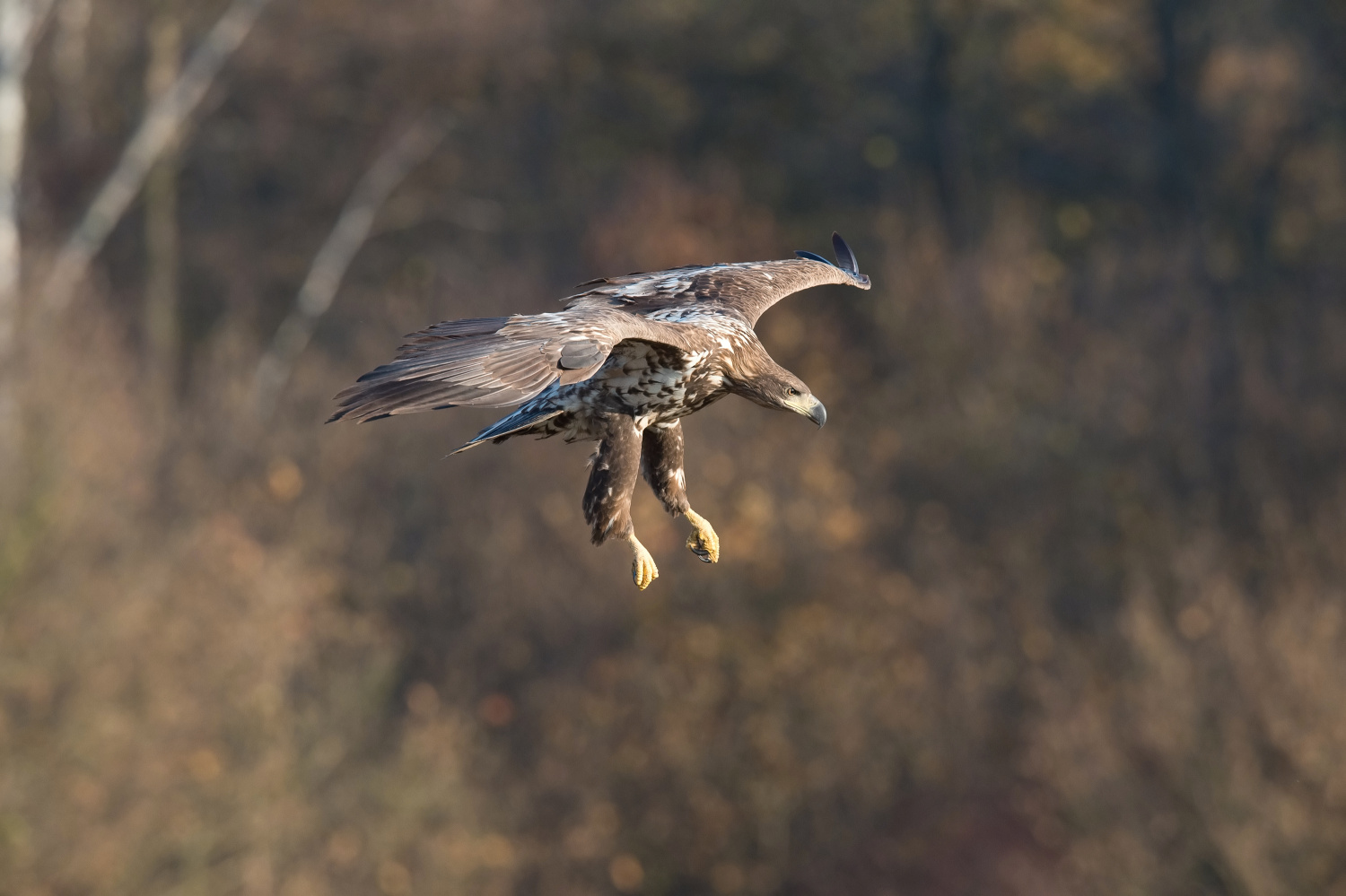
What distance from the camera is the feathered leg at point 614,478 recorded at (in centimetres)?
564

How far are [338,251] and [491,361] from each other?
83.6 feet

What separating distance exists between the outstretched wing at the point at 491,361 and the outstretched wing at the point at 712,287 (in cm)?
65

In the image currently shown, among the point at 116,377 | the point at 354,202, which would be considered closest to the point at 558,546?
the point at 116,377

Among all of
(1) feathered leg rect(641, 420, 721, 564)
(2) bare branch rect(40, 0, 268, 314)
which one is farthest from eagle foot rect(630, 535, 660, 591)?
(2) bare branch rect(40, 0, 268, 314)

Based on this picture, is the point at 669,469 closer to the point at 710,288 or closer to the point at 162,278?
the point at 710,288

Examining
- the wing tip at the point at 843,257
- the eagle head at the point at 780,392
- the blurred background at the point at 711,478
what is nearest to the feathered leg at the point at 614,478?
the eagle head at the point at 780,392

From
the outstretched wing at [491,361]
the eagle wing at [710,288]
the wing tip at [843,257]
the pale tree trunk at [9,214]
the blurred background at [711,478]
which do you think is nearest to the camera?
the outstretched wing at [491,361]

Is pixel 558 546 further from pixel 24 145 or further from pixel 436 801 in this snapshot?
pixel 24 145

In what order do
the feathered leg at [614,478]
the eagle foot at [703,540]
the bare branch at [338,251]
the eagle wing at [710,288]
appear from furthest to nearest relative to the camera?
the bare branch at [338,251], the eagle wing at [710,288], the eagle foot at [703,540], the feathered leg at [614,478]

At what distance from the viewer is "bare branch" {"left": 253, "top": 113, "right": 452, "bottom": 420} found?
92.8 feet

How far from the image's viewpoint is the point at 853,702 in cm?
2456

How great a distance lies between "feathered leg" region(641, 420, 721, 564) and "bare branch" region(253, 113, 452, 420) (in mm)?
22352

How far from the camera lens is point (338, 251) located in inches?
1175

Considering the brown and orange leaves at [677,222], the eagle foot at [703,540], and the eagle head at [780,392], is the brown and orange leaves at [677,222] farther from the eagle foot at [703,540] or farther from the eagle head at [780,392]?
the eagle head at [780,392]
